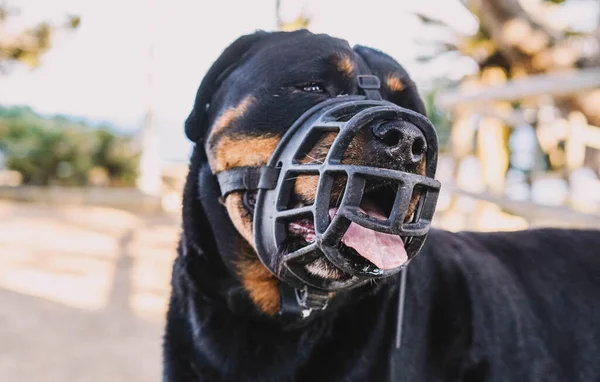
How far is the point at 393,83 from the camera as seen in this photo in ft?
6.51

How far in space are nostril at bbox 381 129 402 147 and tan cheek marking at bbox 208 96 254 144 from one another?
1.76ft

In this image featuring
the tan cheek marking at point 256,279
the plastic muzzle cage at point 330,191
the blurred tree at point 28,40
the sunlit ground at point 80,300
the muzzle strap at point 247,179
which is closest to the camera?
the plastic muzzle cage at point 330,191

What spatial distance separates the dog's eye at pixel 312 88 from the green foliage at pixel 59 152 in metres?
10.6

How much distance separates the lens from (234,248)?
1.99 meters

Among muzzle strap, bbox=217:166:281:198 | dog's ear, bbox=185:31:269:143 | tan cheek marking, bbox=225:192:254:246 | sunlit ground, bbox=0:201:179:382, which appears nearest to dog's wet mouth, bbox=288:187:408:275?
muzzle strap, bbox=217:166:281:198

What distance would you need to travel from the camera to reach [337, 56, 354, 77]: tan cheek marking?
1.83m

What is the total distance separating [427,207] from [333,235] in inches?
10.9

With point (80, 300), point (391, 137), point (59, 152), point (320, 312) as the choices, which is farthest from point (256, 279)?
point (59, 152)

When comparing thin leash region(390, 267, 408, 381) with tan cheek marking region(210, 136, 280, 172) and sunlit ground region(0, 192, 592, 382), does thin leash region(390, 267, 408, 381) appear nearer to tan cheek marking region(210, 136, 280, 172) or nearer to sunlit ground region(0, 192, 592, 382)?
tan cheek marking region(210, 136, 280, 172)

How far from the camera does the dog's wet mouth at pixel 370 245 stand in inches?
59.9

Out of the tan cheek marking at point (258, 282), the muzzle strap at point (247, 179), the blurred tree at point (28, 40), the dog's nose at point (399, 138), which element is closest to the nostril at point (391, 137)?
the dog's nose at point (399, 138)

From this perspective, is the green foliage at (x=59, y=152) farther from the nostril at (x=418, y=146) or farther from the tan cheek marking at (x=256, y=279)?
the nostril at (x=418, y=146)

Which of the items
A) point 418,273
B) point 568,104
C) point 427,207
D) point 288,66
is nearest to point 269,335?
point 418,273

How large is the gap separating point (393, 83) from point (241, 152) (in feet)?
1.79
